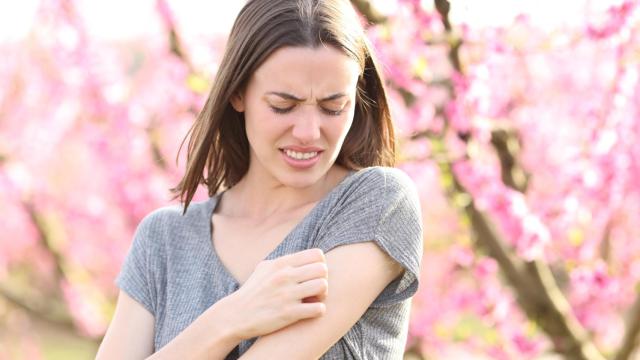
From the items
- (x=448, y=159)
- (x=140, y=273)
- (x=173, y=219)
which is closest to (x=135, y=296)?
(x=140, y=273)

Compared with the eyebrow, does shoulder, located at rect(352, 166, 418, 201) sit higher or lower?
lower

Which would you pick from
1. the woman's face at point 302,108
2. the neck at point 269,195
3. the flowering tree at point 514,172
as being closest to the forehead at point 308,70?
the woman's face at point 302,108

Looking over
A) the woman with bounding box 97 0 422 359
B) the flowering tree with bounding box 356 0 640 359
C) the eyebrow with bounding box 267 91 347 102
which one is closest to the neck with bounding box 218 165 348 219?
the woman with bounding box 97 0 422 359

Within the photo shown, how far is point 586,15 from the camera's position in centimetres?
356

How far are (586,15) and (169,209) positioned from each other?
6.41 ft

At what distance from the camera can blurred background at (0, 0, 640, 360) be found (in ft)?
11.1

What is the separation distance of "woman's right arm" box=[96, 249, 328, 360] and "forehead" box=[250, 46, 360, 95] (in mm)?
301

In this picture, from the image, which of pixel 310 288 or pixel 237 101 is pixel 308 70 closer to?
pixel 237 101

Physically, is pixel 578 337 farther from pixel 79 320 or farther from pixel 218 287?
pixel 79 320

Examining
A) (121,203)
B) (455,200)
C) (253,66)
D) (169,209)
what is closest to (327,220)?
(253,66)

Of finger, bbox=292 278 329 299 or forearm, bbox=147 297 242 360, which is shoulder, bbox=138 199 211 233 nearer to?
forearm, bbox=147 297 242 360

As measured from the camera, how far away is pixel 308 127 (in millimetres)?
1823

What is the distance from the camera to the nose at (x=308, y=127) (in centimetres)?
182

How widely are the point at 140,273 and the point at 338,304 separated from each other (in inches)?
21.2
